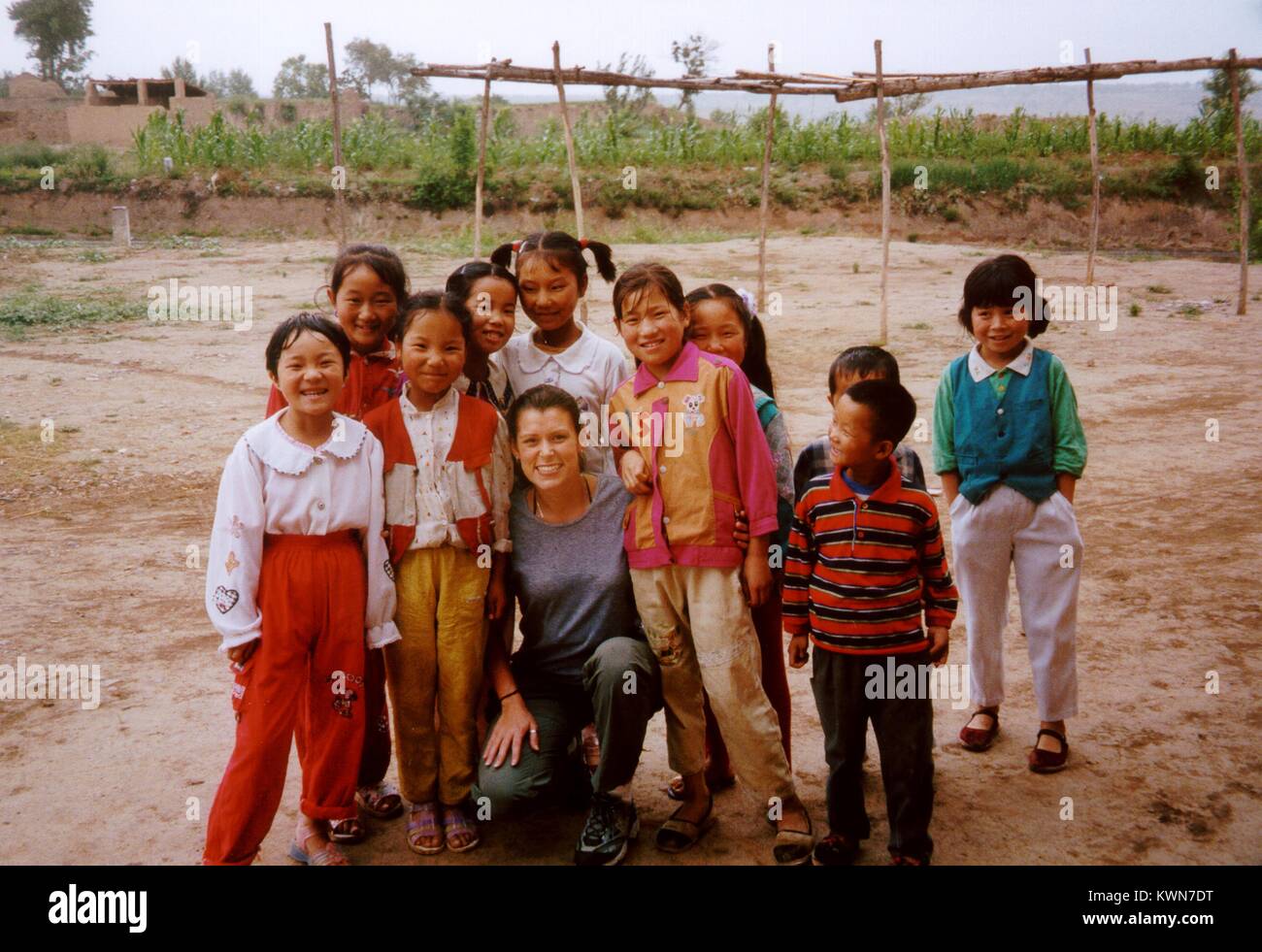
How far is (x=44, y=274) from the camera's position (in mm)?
14742

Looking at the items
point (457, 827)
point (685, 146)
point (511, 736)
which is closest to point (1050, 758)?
point (511, 736)

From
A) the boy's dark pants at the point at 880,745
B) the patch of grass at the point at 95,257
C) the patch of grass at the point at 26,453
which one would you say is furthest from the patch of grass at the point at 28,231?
the boy's dark pants at the point at 880,745

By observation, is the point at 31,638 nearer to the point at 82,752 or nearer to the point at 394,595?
the point at 82,752

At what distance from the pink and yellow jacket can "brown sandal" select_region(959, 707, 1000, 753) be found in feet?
4.04

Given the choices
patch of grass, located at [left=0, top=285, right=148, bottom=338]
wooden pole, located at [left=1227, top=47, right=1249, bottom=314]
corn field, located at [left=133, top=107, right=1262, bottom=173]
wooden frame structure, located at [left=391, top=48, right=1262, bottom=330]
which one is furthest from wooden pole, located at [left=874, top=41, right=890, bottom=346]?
corn field, located at [left=133, top=107, right=1262, bottom=173]

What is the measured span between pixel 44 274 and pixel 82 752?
1378 centimetres

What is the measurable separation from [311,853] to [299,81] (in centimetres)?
6267

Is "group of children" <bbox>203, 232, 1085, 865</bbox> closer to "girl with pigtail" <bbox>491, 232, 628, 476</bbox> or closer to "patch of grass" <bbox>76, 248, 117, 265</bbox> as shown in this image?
"girl with pigtail" <bbox>491, 232, 628, 476</bbox>

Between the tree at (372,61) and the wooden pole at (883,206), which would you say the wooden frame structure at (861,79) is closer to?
the wooden pole at (883,206)

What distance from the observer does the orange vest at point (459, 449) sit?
278 cm

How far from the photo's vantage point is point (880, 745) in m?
2.65

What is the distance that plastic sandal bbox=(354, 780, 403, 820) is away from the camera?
3.03 meters

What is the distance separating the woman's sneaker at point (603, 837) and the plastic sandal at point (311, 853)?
65 cm
